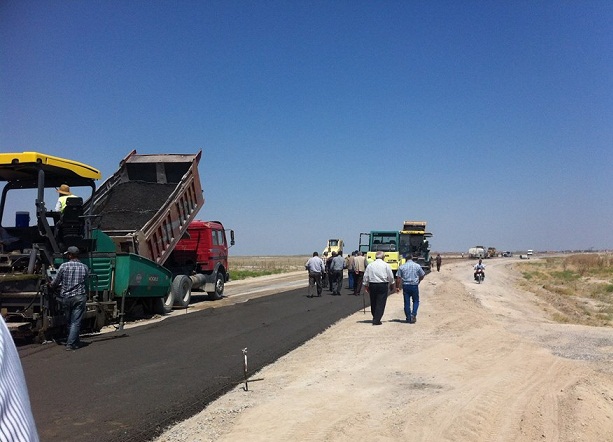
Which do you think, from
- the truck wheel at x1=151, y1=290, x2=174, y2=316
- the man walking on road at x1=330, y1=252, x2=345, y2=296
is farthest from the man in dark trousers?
the man walking on road at x1=330, y1=252, x2=345, y2=296

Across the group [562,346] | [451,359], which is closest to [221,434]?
[451,359]

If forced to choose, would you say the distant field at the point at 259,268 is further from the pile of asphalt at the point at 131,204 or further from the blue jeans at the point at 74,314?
the blue jeans at the point at 74,314

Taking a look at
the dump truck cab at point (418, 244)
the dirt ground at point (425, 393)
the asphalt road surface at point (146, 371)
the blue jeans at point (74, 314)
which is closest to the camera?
the dirt ground at point (425, 393)

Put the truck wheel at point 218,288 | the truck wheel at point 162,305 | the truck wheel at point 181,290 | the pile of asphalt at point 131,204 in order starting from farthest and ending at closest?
the truck wheel at point 218,288 → the truck wheel at point 181,290 → the truck wheel at point 162,305 → the pile of asphalt at point 131,204

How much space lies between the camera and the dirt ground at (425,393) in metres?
5.44

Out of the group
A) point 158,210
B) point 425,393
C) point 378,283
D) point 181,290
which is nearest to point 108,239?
point 158,210

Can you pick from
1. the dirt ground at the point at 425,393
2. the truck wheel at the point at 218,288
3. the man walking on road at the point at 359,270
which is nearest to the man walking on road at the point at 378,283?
the dirt ground at the point at 425,393

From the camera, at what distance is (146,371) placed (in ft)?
25.8

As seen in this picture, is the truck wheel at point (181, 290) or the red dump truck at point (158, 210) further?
the truck wheel at point (181, 290)

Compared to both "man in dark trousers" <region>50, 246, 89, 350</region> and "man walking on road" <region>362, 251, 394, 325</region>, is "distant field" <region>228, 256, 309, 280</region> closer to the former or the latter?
"man walking on road" <region>362, 251, 394, 325</region>

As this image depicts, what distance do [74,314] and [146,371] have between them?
8.13ft

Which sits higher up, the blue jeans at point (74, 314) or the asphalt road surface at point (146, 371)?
the blue jeans at point (74, 314)

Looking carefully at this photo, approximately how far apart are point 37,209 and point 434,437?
8706 mm

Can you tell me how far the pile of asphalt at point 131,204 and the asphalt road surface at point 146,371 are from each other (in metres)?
2.99
